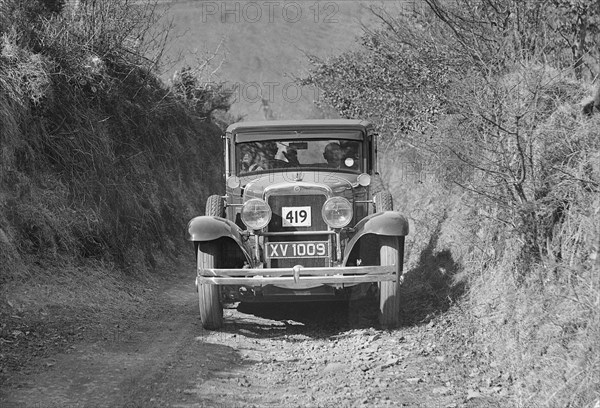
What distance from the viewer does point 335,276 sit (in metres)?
6.68

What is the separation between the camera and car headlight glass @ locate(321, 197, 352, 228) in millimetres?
7137

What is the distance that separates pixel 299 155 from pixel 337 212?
1.19m

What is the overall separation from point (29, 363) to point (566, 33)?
601 cm

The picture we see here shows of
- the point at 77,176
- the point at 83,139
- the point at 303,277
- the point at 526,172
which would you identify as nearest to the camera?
the point at 526,172

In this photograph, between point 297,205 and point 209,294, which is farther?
point 297,205

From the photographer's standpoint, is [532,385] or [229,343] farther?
[229,343]

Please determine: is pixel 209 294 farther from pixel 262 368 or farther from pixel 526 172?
pixel 526 172

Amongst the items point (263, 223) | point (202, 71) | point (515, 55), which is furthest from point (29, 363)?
point (202, 71)

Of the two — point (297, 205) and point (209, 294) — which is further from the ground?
point (297, 205)

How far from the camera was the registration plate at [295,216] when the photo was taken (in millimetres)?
7305

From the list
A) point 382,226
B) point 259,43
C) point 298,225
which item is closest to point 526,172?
point 382,226

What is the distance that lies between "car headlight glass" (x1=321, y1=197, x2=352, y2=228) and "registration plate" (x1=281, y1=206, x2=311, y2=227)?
0.76 feet

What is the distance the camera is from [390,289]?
273 inches

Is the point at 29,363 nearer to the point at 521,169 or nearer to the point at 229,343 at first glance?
the point at 229,343
